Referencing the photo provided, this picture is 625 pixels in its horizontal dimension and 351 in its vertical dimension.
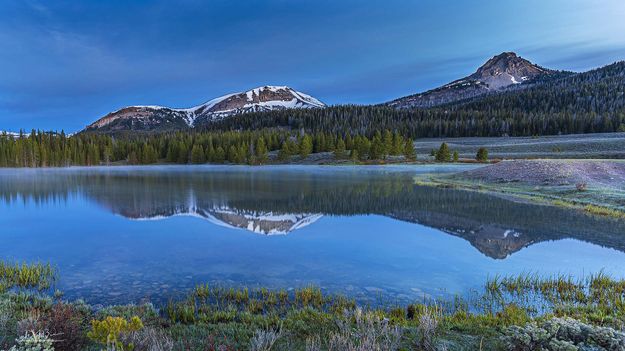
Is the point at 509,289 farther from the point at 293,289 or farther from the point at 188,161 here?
the point at 188,161

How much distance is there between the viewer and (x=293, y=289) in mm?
11148

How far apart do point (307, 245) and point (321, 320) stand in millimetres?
8441

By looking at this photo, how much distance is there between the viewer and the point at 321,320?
8.38 m

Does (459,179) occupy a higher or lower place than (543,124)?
lower

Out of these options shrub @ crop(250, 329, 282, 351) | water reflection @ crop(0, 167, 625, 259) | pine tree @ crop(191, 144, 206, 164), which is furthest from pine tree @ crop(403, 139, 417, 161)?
shrub @ crop(250, 329, 282, 351)

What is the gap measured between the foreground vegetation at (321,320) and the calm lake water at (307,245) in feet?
3.52

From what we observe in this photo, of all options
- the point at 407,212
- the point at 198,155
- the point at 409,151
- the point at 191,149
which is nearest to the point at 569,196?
the point at 407,212

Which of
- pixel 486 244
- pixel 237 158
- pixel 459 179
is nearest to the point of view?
pixel 486 244

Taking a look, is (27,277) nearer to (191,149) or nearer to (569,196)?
(569,196)

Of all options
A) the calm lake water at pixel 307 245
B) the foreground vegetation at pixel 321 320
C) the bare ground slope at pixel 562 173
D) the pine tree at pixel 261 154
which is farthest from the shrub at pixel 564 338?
the pine tree at pixel 261 154

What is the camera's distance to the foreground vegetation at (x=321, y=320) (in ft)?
20.7

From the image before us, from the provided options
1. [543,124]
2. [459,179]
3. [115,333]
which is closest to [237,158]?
[459,179]

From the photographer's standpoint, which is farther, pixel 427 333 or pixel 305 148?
pixel 305 148

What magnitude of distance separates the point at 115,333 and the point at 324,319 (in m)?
4.27
